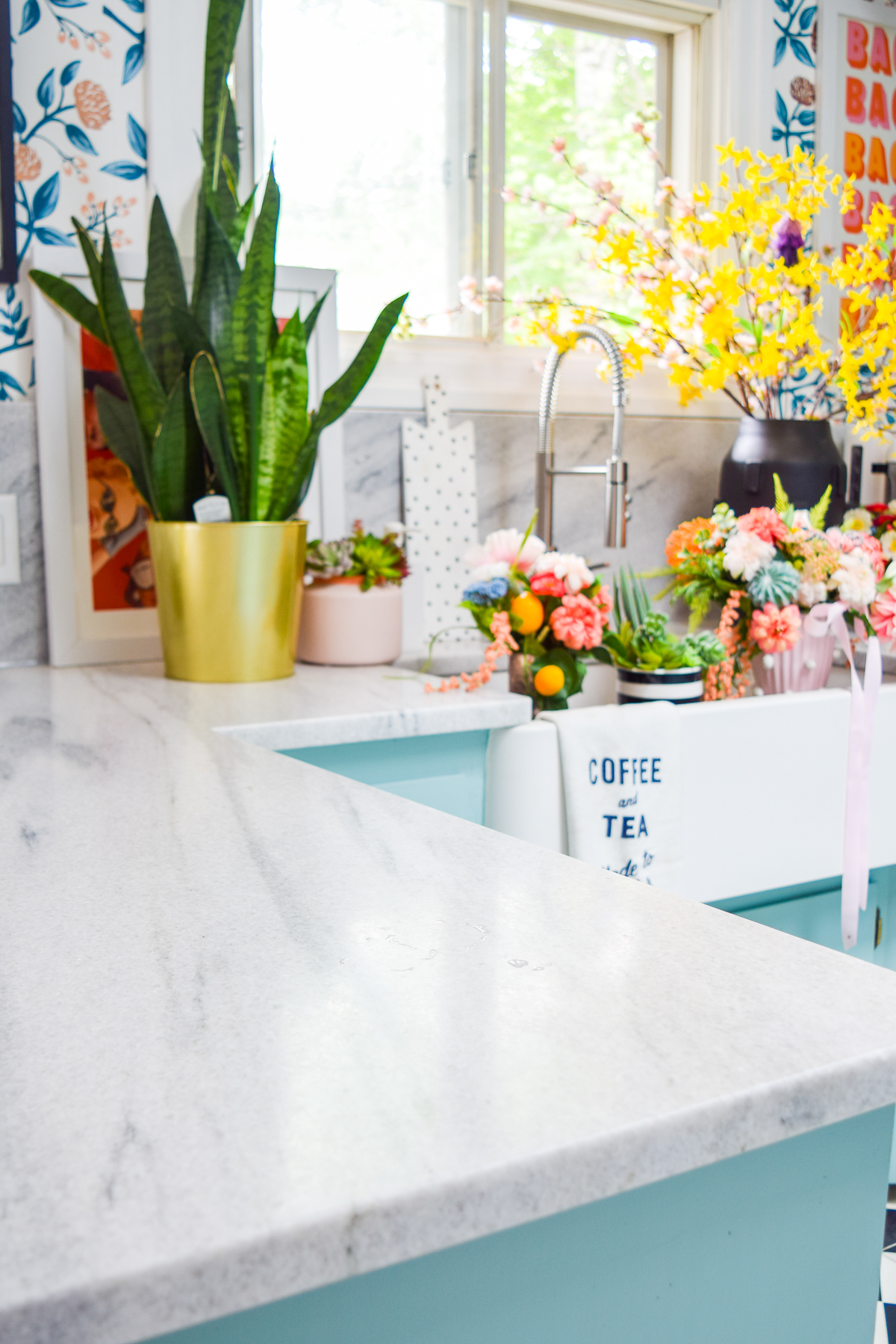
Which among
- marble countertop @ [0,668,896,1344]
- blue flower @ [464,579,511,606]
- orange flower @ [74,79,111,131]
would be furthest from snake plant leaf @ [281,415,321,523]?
marble countertop @ [0,668,896,1344]

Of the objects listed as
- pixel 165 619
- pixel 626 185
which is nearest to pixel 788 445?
pixel 626 185

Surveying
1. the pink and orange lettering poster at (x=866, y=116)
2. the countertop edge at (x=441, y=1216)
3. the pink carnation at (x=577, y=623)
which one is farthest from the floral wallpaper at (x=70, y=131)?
the countertop edge at (x=441, y=1216)

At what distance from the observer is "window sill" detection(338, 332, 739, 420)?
1.76 metres

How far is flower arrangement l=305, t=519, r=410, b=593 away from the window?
59 centimetres

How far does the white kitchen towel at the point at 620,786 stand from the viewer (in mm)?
1202

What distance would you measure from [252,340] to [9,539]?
47 centimetres

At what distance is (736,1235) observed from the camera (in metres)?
0.44

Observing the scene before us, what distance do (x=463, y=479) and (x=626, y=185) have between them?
734 mm

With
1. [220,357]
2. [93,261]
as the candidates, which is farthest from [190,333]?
[93,261]

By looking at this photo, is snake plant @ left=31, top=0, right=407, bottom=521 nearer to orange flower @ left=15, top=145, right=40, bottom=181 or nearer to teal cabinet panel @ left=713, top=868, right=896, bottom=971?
orange flower @ left=15, top=145, right=40, bottom=181

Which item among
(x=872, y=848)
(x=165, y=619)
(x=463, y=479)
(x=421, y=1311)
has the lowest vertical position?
(x=872, y=848)

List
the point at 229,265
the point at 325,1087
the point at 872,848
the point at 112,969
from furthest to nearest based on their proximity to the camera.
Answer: the point at 872,848, the point at 229,265, the point at 112,969, the point at 325,1087

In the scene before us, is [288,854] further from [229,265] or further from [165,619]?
[229,265]

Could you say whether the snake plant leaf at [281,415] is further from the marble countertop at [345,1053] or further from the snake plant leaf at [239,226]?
the marble countertop at [345,1053]
